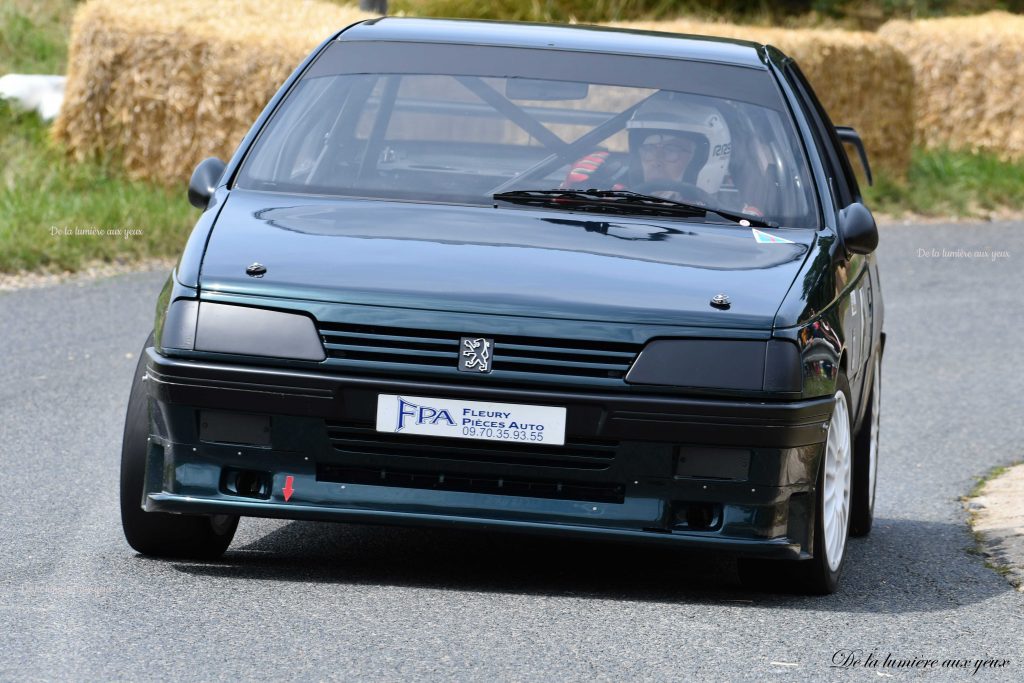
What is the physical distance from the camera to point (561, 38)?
6594mm

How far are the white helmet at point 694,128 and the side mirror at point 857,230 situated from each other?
434 millimetres

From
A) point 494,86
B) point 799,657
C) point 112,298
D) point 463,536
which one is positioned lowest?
point 112,298

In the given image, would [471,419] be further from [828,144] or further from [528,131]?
[828,144]

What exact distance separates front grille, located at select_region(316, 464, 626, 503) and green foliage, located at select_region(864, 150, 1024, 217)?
40.9 feet

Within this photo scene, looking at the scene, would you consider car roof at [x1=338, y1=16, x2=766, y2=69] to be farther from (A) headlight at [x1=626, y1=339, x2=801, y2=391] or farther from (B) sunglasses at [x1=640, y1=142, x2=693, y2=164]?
(A) headlight at [x1=626, y1=339, x2=801, y2=391]

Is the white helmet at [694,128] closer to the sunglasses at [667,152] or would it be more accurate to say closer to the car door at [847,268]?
the sunglasses at [667,152]

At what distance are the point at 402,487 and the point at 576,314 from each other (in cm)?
70

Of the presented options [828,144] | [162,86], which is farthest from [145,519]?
[162,86]

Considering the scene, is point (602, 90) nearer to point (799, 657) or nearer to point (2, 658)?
point (799, 657)

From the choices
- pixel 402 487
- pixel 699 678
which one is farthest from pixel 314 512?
pixel 699 678

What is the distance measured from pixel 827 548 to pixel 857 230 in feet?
3.56

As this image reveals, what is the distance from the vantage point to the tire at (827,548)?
5488mm

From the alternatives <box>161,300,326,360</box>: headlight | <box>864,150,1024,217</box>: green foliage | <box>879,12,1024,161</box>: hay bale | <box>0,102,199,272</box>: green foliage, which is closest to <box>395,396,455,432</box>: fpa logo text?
<box>161,300,326,360</box>: headlight

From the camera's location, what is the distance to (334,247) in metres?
5.36
